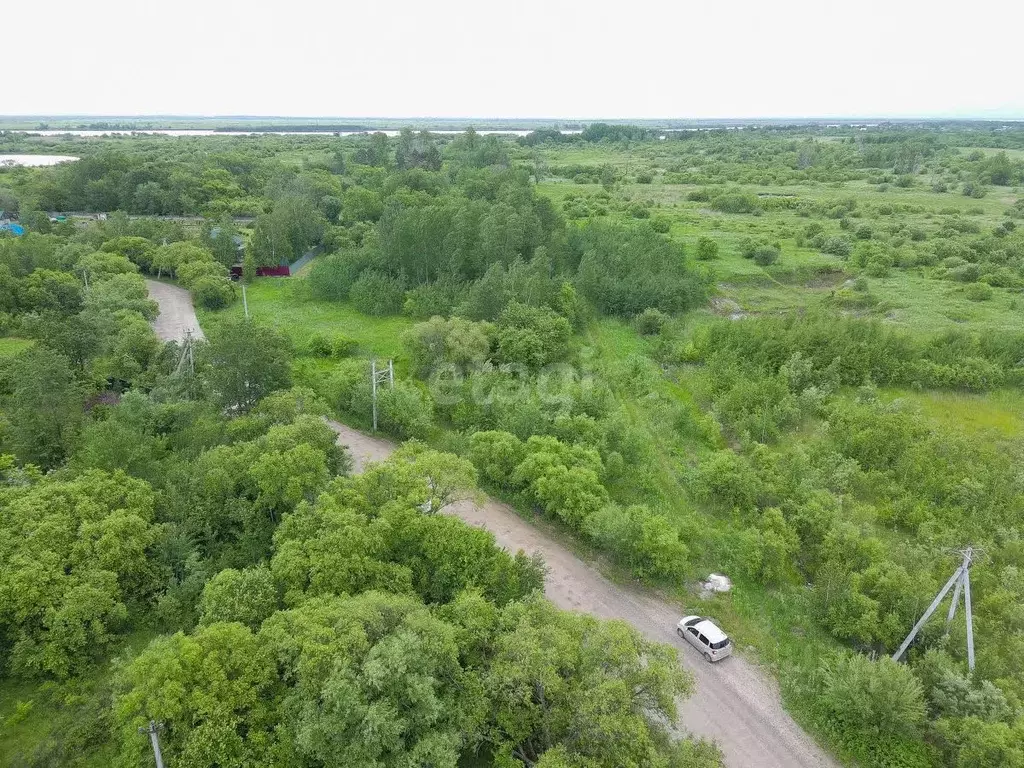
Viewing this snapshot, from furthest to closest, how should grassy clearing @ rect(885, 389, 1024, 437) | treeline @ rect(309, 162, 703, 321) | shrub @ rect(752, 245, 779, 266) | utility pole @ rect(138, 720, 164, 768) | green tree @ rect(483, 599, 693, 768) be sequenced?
shrub @ rect(752, 245, 779, 266) → treeline @ rect(309, 162, 703, 321) → grassy clearing @ rect(885, 389, 1024, 437) → green tree @ rect(483, 599, 693, 768) → utility pole @ rect(138, 720, 164, 768)

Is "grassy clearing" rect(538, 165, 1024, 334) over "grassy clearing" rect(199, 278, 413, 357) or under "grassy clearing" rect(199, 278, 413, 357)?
over

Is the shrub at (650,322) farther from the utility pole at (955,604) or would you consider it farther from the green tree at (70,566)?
the green tree at (70,566)

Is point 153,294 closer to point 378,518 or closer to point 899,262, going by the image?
point 378,518

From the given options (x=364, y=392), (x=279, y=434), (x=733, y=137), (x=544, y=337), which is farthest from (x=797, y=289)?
(x=733, y=137)

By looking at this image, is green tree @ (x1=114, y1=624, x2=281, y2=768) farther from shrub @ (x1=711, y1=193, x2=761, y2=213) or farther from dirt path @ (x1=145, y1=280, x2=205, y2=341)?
shrub @ (x1=711, y1=193, x2=761, y2=213)

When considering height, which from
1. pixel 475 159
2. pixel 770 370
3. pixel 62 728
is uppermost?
pixel 475 159

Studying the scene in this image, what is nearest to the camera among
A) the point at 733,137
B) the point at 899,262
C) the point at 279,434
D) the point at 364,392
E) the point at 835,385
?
the point at 279,434

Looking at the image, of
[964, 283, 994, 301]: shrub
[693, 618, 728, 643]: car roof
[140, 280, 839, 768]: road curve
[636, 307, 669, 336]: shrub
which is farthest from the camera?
[964, 283, 994, 301]: shrub

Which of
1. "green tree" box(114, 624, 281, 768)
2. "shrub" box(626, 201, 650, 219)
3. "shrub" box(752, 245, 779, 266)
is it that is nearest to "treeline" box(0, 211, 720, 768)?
"green tree" box(114, 624, 281, 768)

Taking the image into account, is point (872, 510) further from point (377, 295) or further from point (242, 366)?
point (377, 295)
